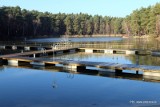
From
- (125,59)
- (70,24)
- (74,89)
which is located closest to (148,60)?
Result: (125,59)

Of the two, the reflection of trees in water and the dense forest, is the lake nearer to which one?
the reflection of trees in water

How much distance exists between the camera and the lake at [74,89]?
1070cm

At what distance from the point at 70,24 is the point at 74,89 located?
80.1 meters

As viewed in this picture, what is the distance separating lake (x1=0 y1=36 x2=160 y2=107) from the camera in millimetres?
10703

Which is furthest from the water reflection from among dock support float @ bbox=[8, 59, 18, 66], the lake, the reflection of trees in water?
dock support float @ bbox=[8, 59, 18, 66]

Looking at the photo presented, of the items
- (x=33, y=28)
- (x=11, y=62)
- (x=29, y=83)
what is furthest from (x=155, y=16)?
(x=29, y=83)

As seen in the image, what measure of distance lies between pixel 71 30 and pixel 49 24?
31.8ft

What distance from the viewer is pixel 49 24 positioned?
8581cm

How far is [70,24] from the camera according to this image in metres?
92.2

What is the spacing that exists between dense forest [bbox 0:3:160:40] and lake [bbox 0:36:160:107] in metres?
43.1

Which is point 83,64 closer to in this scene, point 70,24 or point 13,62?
point 13,62

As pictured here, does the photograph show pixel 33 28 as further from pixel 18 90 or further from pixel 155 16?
pixel 18 90

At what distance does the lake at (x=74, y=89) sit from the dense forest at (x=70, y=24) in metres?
43.1

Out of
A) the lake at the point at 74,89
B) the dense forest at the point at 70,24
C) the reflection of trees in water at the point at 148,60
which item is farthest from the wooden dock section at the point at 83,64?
the dense forest at the point at 70,24
